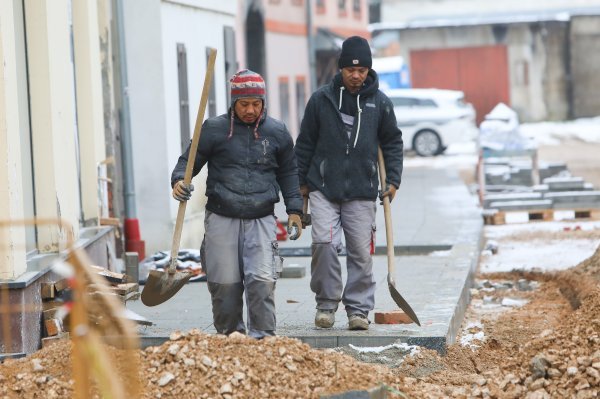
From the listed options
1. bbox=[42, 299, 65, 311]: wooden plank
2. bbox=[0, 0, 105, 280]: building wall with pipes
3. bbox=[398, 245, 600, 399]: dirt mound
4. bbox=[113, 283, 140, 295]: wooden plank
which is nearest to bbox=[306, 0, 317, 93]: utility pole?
bbox=[0, 0, 105, 280]: building wall with pipes

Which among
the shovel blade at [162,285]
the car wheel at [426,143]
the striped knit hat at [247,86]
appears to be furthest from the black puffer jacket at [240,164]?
the car wheel at [426,143]

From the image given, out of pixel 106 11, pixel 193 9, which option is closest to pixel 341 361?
pixel 106 11

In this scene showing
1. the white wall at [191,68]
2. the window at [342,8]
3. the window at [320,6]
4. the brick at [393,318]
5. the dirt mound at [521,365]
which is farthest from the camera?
the window at [342,8]

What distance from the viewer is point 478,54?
48.0m

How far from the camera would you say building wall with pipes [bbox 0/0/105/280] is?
8125 millimetres

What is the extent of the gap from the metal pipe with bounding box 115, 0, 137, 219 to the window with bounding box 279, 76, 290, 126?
14.7 metres

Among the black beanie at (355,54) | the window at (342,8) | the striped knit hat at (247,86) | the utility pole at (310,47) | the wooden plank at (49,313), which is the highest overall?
the window at (342,8)

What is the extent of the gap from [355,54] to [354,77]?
15 cm

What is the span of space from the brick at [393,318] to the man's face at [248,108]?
1.68 metres

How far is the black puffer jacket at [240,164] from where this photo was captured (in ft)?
26.7

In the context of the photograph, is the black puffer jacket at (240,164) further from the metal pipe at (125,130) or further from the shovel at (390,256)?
the metal pipe at (125,130)

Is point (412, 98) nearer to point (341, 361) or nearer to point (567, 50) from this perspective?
point (567, 50)

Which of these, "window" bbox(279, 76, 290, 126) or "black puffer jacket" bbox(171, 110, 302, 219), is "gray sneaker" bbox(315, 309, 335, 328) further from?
"window" bbox(279, 76, 290, 126)

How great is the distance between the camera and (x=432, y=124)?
3462 centimetres
